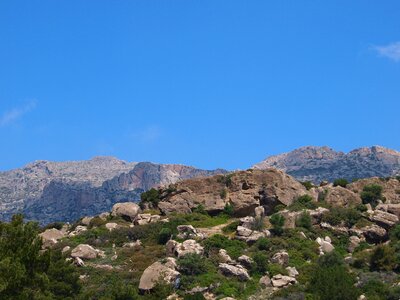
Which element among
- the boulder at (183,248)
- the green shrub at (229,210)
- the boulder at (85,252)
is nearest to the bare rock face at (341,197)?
the green shrub at (229,210)

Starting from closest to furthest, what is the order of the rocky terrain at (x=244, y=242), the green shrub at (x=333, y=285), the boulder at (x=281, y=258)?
the green shrub at (x=333, y=285) → the rocky terrain at (x=244, y=242) → the boulder at (x=281, y=258)

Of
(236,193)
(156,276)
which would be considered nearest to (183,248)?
(156,276)

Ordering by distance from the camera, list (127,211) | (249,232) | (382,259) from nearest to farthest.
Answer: (382,259) < (249,232) < (127,211)

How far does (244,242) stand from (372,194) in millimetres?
20916

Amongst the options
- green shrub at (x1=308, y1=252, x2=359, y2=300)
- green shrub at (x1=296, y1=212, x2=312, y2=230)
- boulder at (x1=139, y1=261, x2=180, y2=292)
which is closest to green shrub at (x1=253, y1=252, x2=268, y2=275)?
green shrub at (x1=308, y1=252, x2=359, y2=300)

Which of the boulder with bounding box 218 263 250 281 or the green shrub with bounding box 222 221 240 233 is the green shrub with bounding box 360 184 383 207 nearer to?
the green shrub with bounding box 222 221 240 233

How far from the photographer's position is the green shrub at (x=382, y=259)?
164 feet

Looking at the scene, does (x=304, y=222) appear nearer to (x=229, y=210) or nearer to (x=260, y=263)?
(x=229, y=210)

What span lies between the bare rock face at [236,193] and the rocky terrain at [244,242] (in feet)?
0.41

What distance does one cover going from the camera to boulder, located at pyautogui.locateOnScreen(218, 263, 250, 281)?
1901 inches

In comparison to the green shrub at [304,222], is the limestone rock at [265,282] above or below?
below

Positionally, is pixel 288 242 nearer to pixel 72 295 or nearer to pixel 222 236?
pixel 222 236

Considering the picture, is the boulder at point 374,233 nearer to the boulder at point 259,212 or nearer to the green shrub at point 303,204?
the green shrub at point 303,204

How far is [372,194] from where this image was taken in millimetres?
69562
